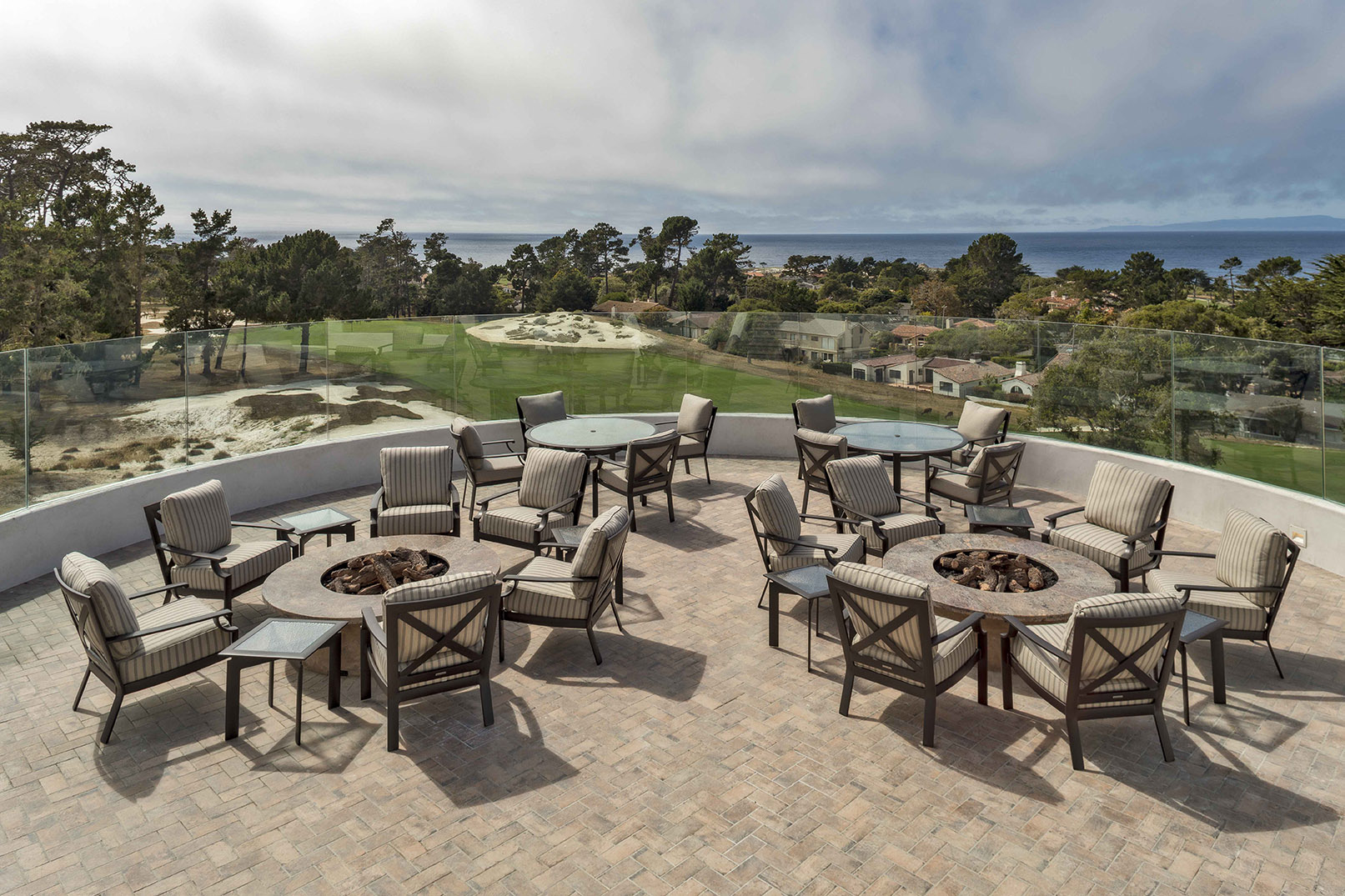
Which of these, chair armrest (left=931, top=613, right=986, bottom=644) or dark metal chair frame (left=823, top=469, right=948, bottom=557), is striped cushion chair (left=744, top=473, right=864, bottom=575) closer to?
dark metal chair frame (left=823, top=469, right=948, bottom=557)

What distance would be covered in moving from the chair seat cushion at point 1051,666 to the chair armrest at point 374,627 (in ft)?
12.6

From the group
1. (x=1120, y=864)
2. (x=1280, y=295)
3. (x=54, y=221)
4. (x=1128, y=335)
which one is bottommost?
(x=1120, y=864)

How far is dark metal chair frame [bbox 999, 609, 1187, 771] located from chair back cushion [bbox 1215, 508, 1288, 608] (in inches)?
63.7

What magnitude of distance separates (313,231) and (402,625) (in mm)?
50340

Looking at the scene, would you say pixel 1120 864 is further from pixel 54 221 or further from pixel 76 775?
pixel 54 221

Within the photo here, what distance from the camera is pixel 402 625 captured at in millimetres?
4766

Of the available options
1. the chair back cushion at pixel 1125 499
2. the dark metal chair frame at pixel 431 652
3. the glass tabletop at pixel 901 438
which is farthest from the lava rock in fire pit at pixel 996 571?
the dark metal chair frame at pixel 431 652

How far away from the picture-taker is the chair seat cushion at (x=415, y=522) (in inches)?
302

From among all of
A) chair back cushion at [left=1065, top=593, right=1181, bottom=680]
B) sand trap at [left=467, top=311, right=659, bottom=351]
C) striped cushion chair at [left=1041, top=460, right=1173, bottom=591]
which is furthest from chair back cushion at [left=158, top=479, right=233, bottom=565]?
striped cushion chair at [left=1041, top=460, right=1173, bottom=591]

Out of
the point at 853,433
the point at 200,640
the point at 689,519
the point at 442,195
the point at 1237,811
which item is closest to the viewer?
the point at 1237,811

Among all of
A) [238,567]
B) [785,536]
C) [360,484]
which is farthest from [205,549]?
[785,536]

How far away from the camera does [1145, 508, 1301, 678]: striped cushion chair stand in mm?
5668

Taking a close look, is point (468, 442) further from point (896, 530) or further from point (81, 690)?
point (896, 530)

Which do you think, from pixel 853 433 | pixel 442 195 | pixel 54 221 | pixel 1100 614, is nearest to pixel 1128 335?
pixel 853 433
